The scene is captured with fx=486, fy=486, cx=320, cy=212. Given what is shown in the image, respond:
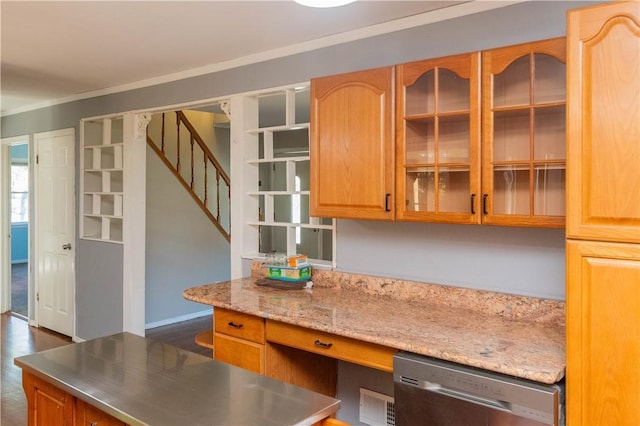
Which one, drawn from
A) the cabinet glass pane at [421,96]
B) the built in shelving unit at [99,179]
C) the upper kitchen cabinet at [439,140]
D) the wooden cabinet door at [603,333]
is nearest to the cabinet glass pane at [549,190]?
the upper kitchen cabinet at [439,140]

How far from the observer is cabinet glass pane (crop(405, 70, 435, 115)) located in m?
2.28

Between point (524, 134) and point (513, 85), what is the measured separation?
0.21m

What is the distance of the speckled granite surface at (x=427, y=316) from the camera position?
179cm

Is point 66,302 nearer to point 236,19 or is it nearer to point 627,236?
point 236,19

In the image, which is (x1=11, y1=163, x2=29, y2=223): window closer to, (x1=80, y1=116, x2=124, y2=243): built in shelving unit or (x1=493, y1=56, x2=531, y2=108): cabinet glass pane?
(x1=80, y1=116, x2=124, y2=243): built in shelving unit

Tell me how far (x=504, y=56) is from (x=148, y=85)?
3106 mm

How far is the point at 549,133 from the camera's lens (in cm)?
202

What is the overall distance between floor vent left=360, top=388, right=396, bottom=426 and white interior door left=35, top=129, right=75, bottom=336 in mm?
3457

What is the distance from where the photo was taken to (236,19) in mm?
2695

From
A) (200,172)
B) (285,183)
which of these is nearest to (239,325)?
(285,183)

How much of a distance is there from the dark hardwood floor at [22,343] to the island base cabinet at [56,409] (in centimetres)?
171

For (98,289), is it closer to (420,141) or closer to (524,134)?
(420,141)

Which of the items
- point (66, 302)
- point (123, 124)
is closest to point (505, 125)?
point (123, 124)

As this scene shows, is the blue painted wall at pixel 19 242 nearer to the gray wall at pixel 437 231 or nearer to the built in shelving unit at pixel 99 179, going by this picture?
the built in shelving unit at pixel 99 179
